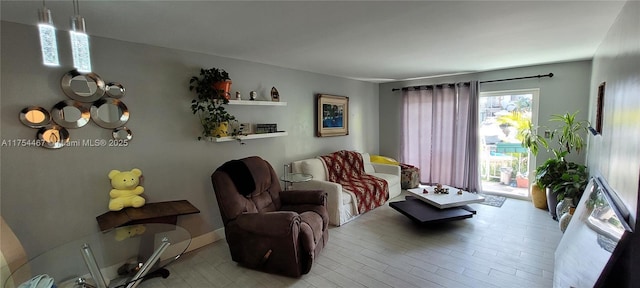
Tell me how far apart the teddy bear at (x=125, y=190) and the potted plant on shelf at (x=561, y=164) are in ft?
15.6

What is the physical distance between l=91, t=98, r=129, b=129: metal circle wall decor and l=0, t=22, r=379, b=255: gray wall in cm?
6

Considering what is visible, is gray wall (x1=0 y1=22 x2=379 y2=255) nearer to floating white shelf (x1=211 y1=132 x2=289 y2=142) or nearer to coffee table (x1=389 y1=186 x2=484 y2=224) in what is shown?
floating white shelf (x1=211 y1=132 x2=289 y2=142)

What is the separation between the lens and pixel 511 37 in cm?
266

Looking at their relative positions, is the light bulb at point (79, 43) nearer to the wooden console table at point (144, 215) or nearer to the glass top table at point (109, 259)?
the glass top table at point (109, 259)

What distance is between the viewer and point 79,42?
136 centimetres

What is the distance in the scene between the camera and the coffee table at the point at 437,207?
3.28 metres

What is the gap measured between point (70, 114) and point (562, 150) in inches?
237

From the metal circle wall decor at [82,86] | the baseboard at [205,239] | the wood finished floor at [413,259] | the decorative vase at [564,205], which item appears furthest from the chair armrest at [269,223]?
the decorative vase at [564,205]

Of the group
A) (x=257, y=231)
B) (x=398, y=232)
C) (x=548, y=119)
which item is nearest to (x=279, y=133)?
(x=257, y=231)

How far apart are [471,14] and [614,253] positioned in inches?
67.5

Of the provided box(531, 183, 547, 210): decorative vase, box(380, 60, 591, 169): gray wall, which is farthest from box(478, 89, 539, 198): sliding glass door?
box(531, 183, 547, 210): decorative vase

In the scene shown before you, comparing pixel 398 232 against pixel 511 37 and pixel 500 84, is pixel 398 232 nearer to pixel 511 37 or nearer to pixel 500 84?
pixel 511 37

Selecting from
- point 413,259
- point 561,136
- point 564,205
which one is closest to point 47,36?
point 413,259

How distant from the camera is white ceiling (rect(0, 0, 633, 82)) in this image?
6.10 feet
